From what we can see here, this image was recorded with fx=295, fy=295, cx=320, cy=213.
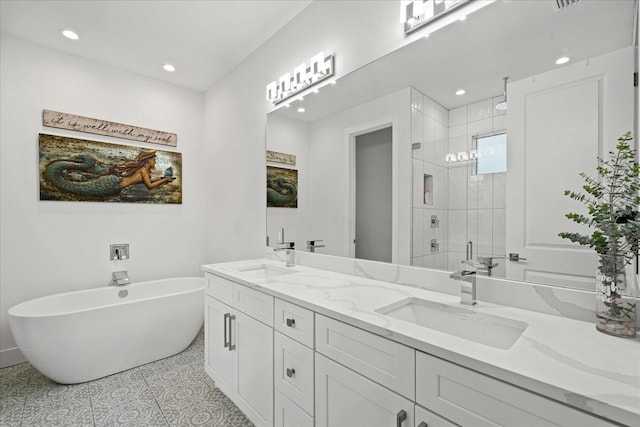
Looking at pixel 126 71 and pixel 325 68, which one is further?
pixel 126 71

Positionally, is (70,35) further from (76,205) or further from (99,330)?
(99,330)

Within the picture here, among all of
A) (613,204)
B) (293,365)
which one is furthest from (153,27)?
(613,204)

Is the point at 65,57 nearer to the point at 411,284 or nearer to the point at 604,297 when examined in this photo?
the point at 411,284

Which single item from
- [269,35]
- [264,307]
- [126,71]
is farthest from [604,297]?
[126,71]

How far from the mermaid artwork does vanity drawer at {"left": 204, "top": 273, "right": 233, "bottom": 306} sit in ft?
5.57

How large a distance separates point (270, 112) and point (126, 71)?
1796 mm

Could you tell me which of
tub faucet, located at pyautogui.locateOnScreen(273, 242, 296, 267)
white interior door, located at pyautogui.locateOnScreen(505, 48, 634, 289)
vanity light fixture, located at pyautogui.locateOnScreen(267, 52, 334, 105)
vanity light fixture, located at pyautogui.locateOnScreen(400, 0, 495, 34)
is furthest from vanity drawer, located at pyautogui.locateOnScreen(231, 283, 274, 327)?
vanity light fixture, located at pyautogui.locateOnScreen(400, 0, 495, 34)

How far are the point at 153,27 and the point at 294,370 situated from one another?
108 inches

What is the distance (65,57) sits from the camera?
8.95ft

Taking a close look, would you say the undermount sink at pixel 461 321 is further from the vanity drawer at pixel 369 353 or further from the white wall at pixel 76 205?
the white wall at pixel 76 205

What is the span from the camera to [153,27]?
238 centimetres

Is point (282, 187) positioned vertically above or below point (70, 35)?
below

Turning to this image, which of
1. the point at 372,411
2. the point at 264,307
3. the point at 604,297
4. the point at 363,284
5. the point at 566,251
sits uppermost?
the point at 566,251

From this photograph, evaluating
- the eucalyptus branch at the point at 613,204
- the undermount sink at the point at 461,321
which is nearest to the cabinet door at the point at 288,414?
the undermount sink at the point at 461,321
